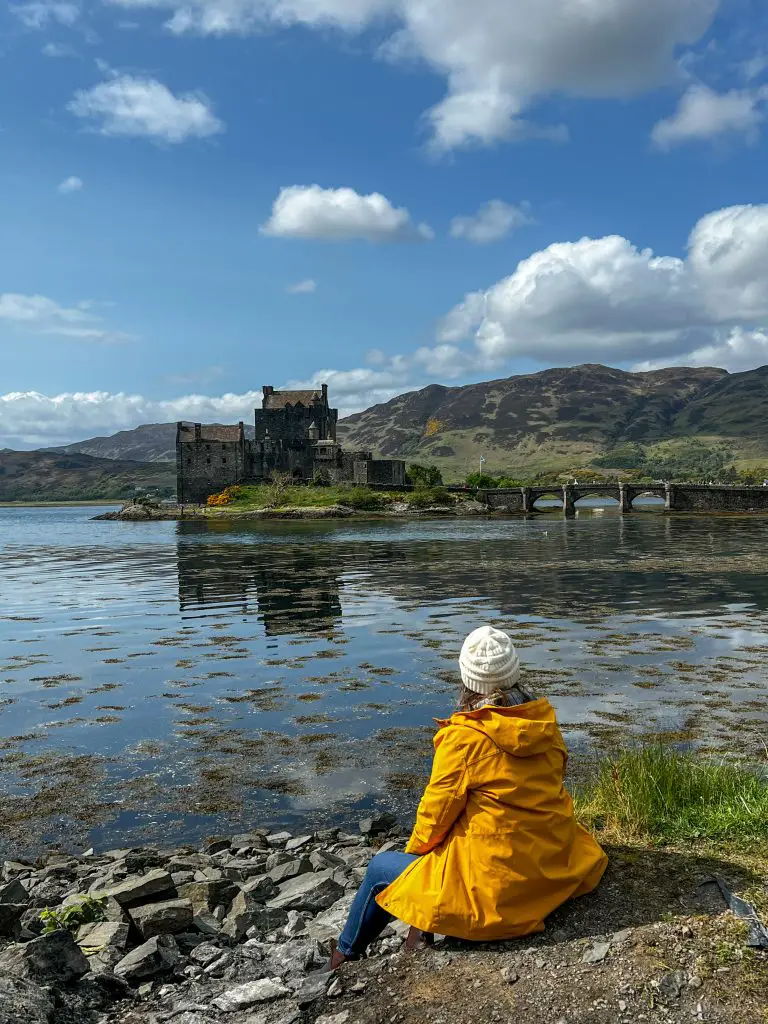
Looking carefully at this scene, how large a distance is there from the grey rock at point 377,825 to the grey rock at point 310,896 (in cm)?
193

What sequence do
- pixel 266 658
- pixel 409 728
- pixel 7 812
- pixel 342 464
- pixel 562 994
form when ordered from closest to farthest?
pixel 562 994
pixel 7 812
pixel 409 728
pixel 266 658
pixel 342 464

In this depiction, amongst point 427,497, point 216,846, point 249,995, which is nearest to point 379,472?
point 427,497

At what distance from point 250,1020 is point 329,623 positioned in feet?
67.6

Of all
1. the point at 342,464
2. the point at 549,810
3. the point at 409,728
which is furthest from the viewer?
the point at 342,464

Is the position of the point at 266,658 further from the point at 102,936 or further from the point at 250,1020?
the point at 250,1020

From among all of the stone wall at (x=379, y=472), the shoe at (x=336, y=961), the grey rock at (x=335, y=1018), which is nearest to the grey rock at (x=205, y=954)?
the shoe at (x=336, y=961)

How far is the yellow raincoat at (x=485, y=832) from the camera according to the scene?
17.7 feet

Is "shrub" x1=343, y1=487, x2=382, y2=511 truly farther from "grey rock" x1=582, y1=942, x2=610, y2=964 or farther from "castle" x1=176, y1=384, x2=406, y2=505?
"grey rock" x1=582, y1=942, x2=610, y2=964

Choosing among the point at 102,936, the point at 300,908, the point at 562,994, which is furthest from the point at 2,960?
the point at 562,994

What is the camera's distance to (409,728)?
1420cm

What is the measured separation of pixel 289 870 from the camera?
8328 millimetres

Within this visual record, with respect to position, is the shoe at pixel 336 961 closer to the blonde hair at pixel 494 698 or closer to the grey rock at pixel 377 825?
the blonde hair at pixel 494 698

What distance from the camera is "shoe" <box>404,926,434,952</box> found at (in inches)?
226

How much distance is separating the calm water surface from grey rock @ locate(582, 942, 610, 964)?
5.39 meters
